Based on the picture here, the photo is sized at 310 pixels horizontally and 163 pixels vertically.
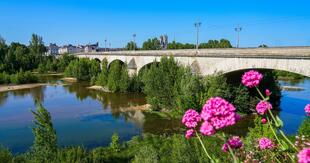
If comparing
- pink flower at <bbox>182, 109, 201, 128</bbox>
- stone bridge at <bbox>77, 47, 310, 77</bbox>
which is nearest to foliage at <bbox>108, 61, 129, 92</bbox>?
stone bridge at <bbox>77, 47, 310, 77</bbox>

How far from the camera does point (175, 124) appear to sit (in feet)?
82.9

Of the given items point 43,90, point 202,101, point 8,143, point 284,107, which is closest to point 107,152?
point 8,143

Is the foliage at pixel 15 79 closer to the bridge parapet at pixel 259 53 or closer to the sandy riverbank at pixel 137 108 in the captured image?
the sandy riverbank at pixel 137 108

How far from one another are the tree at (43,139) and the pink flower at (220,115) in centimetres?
1091

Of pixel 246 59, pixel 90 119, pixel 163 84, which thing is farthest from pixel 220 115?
pixel 163 84

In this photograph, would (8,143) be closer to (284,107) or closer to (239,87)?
(239,87)

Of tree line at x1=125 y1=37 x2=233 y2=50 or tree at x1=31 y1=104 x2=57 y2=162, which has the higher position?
tree line at x1=125 y1=37 x2=233 y2=50

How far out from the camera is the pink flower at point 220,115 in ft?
9.58

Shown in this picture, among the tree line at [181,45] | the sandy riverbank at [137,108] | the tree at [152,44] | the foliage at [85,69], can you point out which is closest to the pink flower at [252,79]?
the sandy riverbank at [137,108]

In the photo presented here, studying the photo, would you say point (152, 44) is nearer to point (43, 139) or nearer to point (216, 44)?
point (216, 44)

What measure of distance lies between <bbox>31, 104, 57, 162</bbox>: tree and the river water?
190cm

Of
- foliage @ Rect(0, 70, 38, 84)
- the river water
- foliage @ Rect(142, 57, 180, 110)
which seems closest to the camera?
the river water

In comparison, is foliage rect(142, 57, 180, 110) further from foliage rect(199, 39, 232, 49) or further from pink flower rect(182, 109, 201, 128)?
foliage rect(199, 39, 232, 49)

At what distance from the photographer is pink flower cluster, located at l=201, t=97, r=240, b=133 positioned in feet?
9.59
